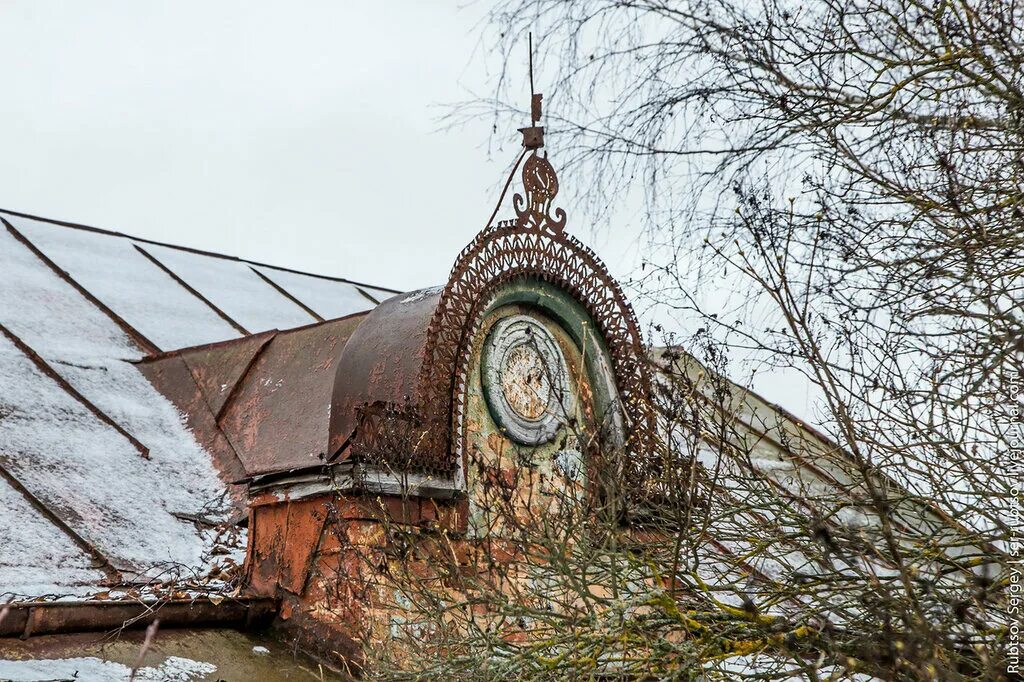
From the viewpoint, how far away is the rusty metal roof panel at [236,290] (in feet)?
31.5

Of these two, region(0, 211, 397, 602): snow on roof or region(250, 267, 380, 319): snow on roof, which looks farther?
region(250, 267, 380, 319): snow on roof

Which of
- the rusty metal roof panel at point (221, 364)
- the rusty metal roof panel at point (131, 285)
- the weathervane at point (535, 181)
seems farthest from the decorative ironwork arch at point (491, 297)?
the rusty metal roof panel at point (131, 285)

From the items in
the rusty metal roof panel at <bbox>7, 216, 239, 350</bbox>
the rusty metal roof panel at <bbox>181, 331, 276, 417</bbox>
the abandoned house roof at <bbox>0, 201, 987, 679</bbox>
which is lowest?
the abandoned house roof at <bbox>0, 201, 987, 679</bbox>

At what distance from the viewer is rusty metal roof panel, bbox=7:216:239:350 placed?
344 inches

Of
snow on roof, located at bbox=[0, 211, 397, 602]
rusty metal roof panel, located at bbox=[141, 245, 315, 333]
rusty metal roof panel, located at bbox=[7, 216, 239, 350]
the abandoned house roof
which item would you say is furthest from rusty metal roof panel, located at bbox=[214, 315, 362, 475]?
rusty metal roof panel, located at bbox=[141, 245, 315, 333]

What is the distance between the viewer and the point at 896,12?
16.9 feet

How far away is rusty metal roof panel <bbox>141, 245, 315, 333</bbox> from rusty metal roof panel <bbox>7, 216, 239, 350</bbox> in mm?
194

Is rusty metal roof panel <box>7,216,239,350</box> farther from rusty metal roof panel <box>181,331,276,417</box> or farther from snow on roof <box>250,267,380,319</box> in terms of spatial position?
snow on roof <box>250,267,380,319</box>

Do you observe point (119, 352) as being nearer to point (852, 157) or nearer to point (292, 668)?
point (292, 668)

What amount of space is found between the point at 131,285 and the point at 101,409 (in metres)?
2.62

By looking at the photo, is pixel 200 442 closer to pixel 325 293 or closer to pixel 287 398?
pixel 287 398

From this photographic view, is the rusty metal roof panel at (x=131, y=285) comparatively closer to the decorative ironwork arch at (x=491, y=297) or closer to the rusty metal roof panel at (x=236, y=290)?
the rusty metal roof panel at (x=236, y=290)

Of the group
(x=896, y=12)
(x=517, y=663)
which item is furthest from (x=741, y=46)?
(x=517, y=663)

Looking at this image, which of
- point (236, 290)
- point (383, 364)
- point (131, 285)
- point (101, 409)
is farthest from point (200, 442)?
point (236, 290)
